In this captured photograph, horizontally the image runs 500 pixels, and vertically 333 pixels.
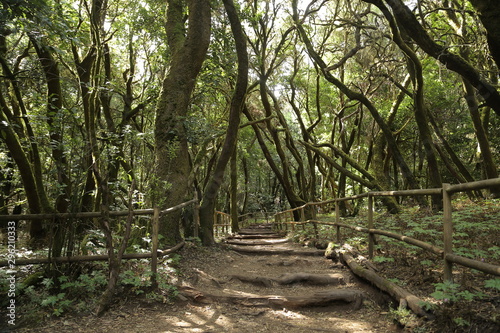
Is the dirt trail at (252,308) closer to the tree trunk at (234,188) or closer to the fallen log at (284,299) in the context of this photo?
the fallen log at (284,299)

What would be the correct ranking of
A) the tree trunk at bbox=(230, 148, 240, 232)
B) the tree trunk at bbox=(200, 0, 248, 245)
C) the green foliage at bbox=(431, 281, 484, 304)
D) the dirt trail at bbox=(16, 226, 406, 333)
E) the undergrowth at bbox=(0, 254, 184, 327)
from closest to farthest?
the green foliage at bbox=(431, 281, 484, 304), the dirt trail at bbox=(16, 226, 406, 333), the undergrowth at bbox=(0, 254, 184, 327), the tree trunk at bbox=(200, 0, 248, 245), the tree trunk at bbox=(230, 148, 240, 232)

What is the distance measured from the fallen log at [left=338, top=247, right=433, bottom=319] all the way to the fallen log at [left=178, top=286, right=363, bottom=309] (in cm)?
29

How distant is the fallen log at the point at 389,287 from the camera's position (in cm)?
301

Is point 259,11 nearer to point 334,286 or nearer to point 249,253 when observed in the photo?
point 249,253

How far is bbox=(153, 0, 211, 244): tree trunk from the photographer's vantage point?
20.3 feet

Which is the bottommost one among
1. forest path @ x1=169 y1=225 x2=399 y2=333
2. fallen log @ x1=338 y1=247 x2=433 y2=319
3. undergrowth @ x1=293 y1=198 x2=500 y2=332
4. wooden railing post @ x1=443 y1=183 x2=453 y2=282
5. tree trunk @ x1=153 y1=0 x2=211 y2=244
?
forest path @ x1=169 y1=225 x2=399 y2=333

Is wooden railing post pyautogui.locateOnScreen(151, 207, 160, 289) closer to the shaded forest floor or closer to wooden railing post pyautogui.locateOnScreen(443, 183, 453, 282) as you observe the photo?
the shaded forest floor

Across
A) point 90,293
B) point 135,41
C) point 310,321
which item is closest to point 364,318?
point 310,321

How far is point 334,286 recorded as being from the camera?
4977 millimetres

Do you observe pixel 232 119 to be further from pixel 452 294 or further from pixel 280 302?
pixel 452 294

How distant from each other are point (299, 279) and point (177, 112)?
3.85 m

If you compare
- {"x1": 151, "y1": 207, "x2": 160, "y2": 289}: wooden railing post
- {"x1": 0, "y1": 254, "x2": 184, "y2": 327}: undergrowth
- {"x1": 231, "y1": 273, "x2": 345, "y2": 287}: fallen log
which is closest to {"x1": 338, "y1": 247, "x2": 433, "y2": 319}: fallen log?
{"x1": 231, "y1": 273, "x2": 345, "y2": 287}: fallen log

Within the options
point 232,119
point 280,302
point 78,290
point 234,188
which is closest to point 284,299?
point 280,302

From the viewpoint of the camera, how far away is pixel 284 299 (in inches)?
166
